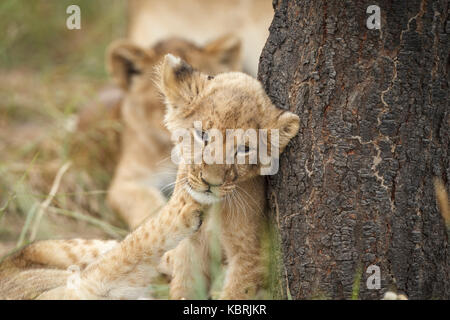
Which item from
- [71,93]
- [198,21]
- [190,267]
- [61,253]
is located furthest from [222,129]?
[71,93]

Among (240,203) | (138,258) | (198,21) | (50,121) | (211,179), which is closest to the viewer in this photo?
(211,179)

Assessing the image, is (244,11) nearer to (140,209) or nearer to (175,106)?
(140,209)

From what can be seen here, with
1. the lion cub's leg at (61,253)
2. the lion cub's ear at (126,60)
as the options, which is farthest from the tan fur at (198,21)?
the lion cub's leg at (61,253)

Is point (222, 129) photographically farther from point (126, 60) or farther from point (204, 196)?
point (126, 60)

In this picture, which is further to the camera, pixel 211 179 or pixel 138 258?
pixel 138 258

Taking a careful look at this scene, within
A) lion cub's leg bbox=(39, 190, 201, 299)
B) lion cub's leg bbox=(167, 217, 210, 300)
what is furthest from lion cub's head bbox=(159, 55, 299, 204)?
lion cub's leg bbox=(167, 217, 210, 300)

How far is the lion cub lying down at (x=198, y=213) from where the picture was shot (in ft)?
6.27

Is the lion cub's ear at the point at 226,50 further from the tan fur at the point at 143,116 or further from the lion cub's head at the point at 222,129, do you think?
the lion cub's head at the point at 222,129

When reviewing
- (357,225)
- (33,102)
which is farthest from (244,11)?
(357,225)

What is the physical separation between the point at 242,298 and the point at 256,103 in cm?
65

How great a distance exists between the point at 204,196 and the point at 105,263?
0.53 metres

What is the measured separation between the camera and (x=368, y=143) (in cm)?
189

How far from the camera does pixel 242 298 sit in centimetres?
203
